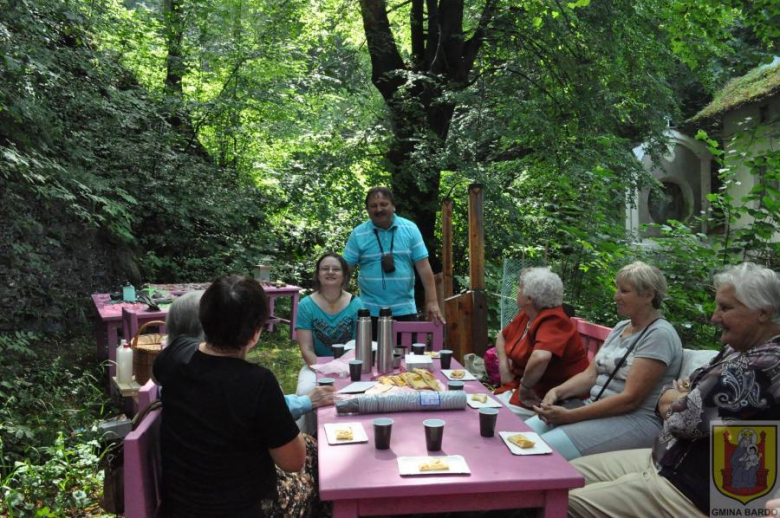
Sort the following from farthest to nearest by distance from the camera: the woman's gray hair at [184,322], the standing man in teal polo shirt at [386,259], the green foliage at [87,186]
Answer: the green foliage at [87,186] < the standing man in teal polo shirt at [386,259] < the woman's gray hair at [184,322]

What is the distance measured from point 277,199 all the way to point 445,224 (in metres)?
4.45

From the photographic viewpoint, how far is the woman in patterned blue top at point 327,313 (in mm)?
3949

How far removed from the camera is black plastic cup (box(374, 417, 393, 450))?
2.13 m

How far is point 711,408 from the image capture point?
214 centimetres

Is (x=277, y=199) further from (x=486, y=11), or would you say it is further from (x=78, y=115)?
(x=486, y=11)

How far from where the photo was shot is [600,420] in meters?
2.86

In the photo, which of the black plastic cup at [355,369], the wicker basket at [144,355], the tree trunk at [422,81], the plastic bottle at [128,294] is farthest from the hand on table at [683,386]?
the tree trunk at [422,81]

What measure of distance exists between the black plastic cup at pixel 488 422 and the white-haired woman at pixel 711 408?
1.40 ft

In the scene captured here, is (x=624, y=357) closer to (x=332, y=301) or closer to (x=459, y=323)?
(x=332, y=301)

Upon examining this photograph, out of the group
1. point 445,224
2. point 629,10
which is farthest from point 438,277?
point 629,10

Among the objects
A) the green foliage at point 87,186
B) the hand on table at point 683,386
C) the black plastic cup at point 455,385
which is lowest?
the black plastic cup at point 455,385

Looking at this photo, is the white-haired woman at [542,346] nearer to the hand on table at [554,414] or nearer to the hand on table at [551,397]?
the hand on table at [551,397]

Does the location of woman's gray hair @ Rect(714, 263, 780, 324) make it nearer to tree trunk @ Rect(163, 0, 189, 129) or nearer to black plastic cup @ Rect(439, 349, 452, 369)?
black plastic cup @ Rect(439, 349, 452, 369)

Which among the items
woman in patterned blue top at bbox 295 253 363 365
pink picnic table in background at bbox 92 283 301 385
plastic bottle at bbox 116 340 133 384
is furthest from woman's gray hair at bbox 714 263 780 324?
plastic bottle at bbox 116 340 133 384
